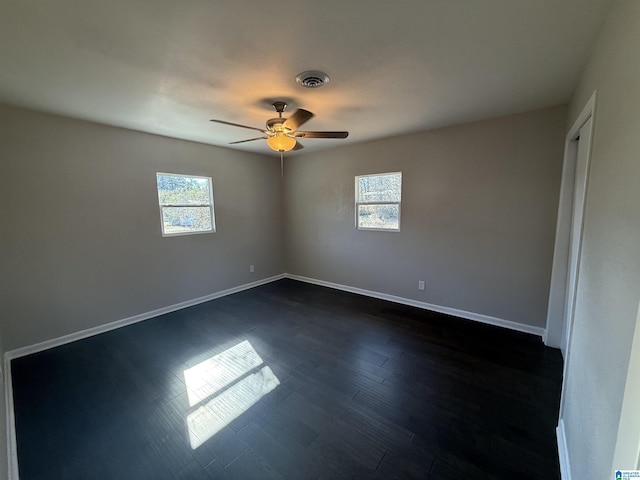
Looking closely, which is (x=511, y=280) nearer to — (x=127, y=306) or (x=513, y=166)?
(x=513, y=166)

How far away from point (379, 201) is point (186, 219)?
9.94 feet

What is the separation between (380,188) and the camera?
402cm

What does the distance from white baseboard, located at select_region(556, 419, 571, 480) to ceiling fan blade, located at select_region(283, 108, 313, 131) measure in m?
2.83

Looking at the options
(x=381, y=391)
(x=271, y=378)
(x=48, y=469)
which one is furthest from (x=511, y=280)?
(x=48, y=469)

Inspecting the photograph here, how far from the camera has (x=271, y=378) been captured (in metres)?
2.28

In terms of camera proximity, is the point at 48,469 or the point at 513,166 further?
the point at 513,166

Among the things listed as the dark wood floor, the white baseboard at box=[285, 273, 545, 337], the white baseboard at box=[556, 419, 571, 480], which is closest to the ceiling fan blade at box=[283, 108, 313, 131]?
the dark wood floor

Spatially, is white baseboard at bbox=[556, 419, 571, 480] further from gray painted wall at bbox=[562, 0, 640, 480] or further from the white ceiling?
the white ceiling

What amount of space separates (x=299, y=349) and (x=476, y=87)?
300cm

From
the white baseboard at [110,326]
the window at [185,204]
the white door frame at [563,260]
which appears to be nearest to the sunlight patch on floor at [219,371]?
the white baseboard at [110,326]

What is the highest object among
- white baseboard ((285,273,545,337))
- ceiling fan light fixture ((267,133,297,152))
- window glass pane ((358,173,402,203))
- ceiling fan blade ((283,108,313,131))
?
ceiling fan blade ((283,108,313,131))

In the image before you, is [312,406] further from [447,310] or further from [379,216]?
[379,216]

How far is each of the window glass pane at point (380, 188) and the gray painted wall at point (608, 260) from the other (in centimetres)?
238

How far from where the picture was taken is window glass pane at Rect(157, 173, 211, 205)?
3.65 m
